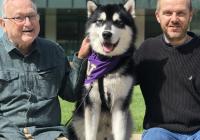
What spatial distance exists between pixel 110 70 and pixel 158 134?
833 millimetres

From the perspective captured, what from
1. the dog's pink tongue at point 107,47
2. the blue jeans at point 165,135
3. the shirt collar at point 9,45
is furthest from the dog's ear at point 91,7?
the blue jeans at point 165,135

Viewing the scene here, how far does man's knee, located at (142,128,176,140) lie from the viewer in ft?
14.6

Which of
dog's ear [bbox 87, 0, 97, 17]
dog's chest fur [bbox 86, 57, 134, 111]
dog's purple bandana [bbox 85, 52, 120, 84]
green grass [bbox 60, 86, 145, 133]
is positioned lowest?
green grass [bbox 60, 86, 145, 133]

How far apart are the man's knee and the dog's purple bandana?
2.42 feet

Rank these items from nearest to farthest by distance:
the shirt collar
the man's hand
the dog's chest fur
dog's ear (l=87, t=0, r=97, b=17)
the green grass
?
the shirt collar
the man's hand
the dog's chest fur
dog's ear (l=87, t=0, r=97, b=17)
the green grass

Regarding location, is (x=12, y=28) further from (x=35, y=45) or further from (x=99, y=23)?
(x=99, y=23)

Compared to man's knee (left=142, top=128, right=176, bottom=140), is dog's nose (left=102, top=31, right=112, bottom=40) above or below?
above

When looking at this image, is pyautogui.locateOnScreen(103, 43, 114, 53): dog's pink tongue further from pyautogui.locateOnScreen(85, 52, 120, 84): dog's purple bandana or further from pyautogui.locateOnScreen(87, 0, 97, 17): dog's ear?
pyautogui.locateOnScreen(87, 0, 97, 17): dog's ear

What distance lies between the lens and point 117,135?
16.1 ft

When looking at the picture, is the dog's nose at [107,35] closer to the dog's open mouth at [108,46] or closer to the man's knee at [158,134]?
the dog's open mouth at [108,46]

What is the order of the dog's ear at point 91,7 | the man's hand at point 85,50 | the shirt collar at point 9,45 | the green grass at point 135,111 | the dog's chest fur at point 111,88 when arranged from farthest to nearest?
1. the green grass at point 135,111
2. the dog's ear at point 91,7
3. the dog's chest fur at point 111,88
4. the man's hand at point 85,50
5. the shirt collar at point 9,45

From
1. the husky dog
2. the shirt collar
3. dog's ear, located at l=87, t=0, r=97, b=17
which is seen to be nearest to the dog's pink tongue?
the husky dog

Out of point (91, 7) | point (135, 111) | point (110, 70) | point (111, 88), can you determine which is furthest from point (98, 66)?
point (135, 111)

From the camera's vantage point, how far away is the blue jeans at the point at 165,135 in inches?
175
